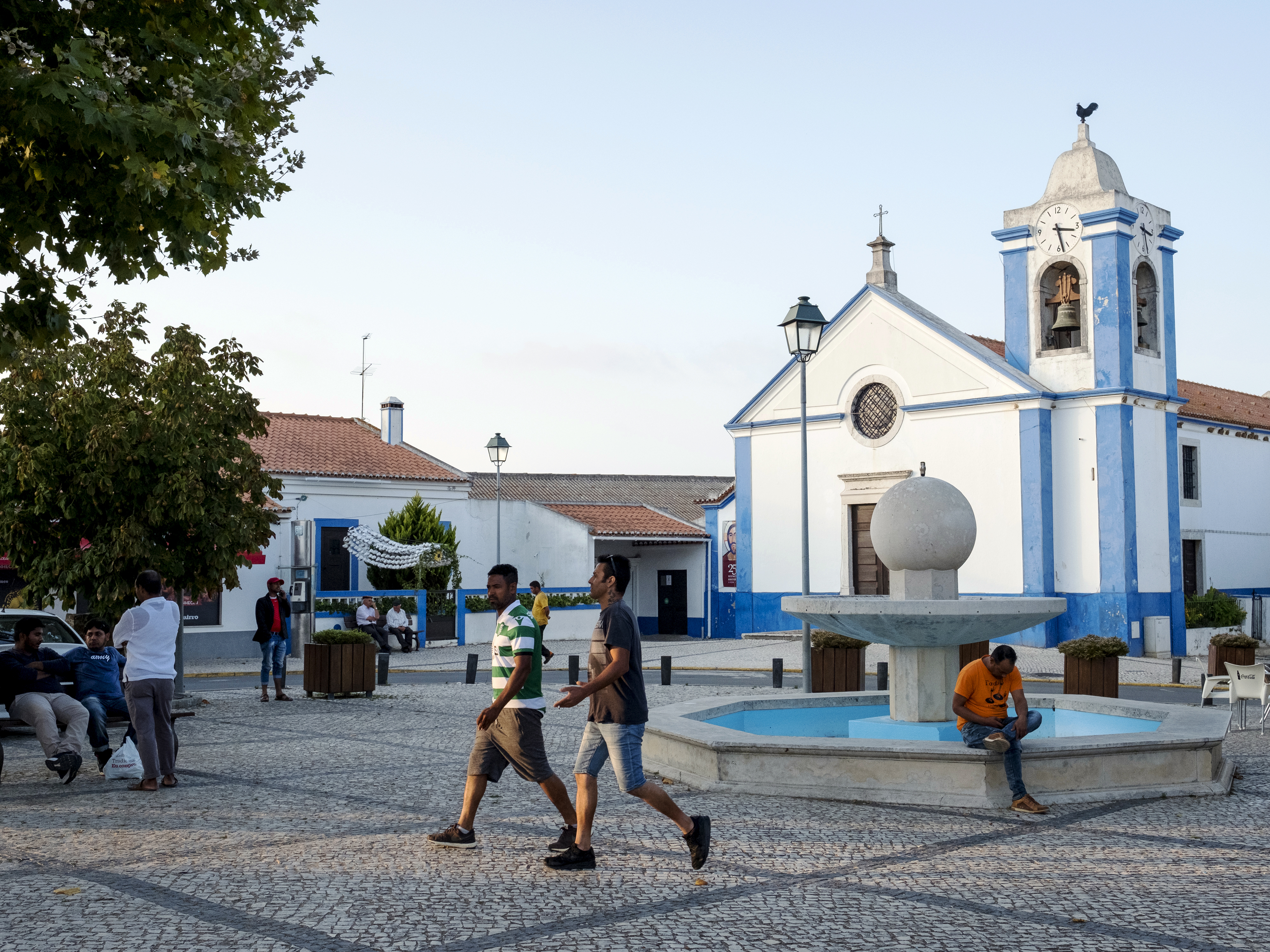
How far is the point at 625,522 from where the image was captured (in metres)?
37.1

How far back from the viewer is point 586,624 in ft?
106

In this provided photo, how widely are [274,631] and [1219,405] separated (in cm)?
2559

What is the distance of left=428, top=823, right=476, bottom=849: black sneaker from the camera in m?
7.23

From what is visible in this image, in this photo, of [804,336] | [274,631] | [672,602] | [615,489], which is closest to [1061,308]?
[804,336]

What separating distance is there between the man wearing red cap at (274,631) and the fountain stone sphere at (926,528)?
851 cm

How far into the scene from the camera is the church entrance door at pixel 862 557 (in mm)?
29422

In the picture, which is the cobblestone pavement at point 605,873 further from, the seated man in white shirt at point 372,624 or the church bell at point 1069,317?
the church bell at point 1069,317

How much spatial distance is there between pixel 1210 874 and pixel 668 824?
310 cm

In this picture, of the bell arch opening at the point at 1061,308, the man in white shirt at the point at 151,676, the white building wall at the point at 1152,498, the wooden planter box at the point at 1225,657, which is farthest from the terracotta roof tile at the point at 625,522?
the man in white shirt at the point at 151,676

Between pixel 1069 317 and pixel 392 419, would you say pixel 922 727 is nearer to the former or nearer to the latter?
pixel 1069 317

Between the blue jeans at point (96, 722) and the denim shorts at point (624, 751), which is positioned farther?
the blue jeans at point (96, 722)

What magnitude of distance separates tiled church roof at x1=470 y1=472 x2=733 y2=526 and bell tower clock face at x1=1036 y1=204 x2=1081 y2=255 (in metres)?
17.0

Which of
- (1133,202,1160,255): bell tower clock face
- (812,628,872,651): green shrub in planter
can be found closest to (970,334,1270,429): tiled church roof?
(1133,202,1160,255): bell tower clock face

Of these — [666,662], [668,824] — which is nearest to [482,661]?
[666,662]
